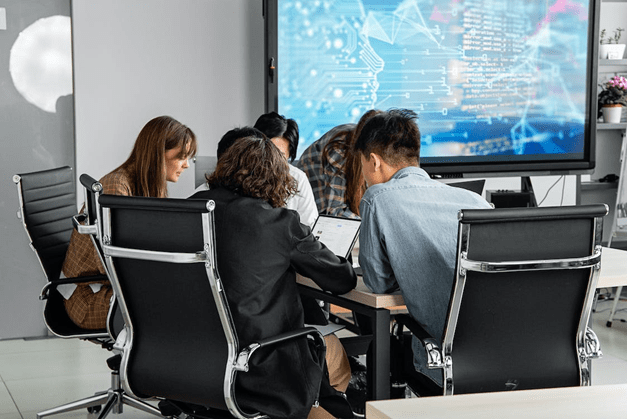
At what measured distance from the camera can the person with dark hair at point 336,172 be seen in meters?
3.46

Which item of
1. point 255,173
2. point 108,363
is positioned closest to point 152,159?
point 108,363

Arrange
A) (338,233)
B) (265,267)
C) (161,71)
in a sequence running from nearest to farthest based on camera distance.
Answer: (265,267), (338,233), (161,71)

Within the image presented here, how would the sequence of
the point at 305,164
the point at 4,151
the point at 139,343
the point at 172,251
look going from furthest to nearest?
the point at 4,151 → the point at 305,164 → the point at 139,343 → the point at 172,251

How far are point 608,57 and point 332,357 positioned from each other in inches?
173

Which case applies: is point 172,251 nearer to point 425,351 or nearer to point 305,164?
point 425,351

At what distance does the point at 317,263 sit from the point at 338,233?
52cm

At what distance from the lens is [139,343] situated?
7.35 feet

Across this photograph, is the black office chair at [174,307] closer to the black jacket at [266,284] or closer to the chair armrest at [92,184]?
the black jacket at [266,284]

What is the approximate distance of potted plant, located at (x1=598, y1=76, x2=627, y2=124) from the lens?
599cm

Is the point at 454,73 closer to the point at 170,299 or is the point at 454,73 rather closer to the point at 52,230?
the point at 52,230

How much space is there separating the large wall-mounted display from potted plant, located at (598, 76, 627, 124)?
699 mm

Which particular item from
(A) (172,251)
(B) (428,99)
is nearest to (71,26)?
(B) (428,99)

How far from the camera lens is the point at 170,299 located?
2125 millimetres

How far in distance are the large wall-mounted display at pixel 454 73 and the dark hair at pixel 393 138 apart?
221cm
